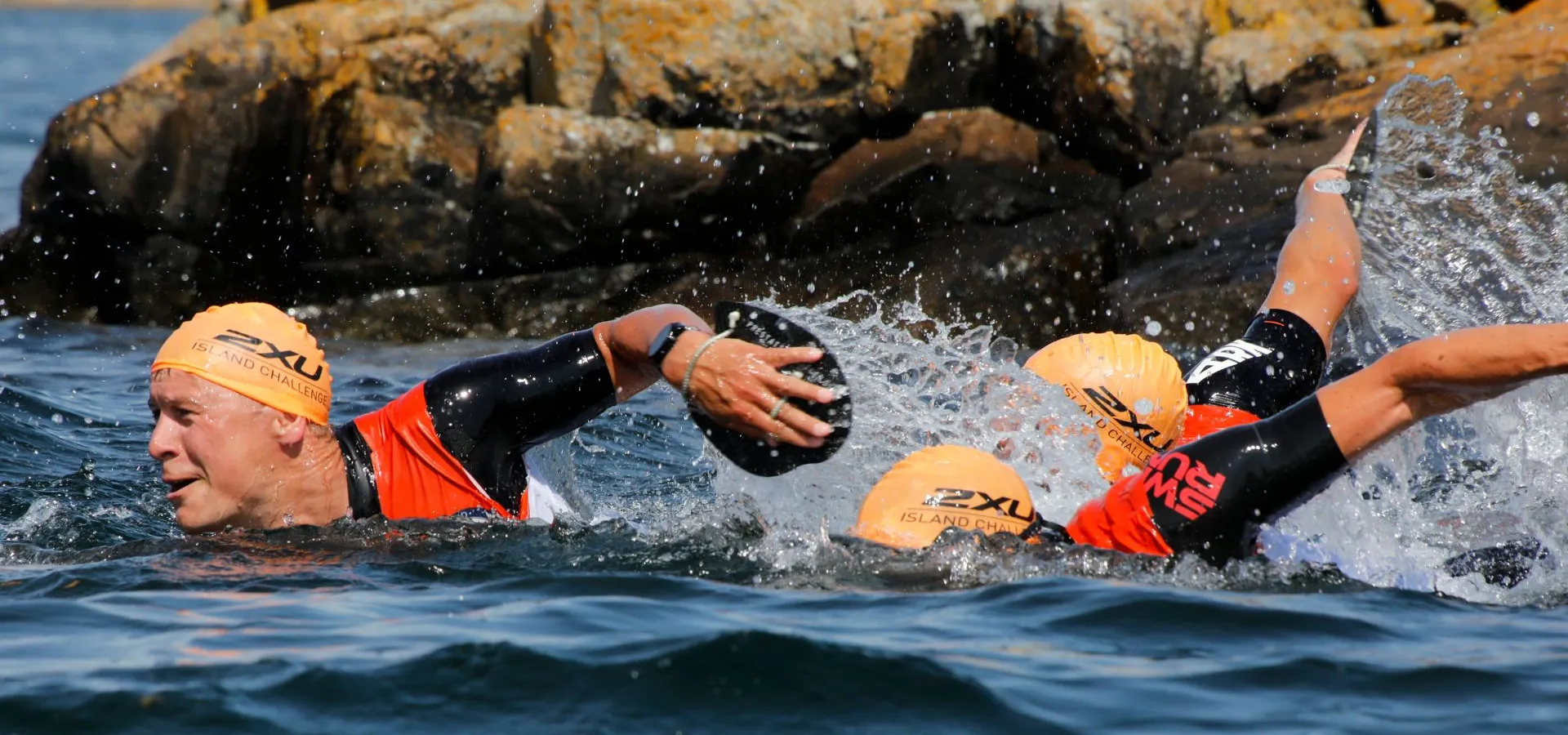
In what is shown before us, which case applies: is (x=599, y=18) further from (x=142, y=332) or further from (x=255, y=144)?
(x=142, y=332)

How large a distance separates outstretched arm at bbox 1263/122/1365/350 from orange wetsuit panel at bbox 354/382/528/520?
355cm

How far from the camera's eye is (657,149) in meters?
11.4

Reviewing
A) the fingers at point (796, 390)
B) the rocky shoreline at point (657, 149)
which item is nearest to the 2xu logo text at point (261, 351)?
the fingers at point (796, 390)

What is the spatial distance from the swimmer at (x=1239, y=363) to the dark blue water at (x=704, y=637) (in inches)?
38.9

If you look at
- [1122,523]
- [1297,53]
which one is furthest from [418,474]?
[1297,53]

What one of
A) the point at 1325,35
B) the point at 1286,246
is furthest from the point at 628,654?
the point at 1325,35

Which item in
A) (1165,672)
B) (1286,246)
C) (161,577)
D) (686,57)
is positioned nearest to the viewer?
(1165,672)

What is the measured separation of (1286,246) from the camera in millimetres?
7160

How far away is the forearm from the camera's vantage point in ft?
16.9

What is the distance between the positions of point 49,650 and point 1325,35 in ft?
32.9

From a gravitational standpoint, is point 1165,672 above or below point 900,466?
below

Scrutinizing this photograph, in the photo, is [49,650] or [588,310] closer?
[49,650]

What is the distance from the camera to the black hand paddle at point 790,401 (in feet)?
15.8

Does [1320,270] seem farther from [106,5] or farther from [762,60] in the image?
[106,5]
